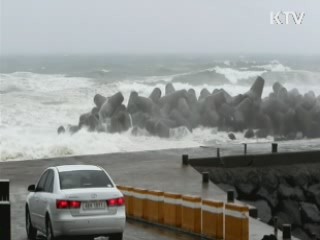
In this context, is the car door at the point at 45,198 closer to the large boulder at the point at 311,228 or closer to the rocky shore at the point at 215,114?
the large boulder at the point at 311,228

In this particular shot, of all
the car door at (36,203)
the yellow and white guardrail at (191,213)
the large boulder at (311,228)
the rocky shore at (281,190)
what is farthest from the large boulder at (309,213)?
the car door at (36,203)

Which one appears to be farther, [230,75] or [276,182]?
[230,75]

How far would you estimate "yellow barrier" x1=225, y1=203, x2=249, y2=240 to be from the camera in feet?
56.6

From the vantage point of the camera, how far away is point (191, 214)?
63.4 ft

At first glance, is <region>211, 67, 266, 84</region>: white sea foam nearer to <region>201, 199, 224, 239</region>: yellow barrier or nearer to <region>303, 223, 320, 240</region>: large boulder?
<region>303, 223, 320, 240</region>: large boulder

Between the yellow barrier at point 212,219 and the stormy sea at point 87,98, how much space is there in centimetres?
2383

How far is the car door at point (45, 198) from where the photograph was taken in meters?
17.3

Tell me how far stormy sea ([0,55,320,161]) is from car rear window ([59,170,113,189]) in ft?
80.9

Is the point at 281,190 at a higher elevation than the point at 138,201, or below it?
below

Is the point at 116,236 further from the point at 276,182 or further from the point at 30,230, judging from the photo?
the point at 276,182

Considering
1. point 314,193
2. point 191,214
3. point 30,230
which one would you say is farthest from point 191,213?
point 314,193

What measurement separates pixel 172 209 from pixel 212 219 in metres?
1.95

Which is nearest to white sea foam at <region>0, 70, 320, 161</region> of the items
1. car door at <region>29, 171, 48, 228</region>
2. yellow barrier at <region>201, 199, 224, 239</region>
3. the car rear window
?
car door at <region>29, 171, 48, 228</region>

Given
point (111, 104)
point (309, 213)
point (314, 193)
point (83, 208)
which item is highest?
point (83, 208)
